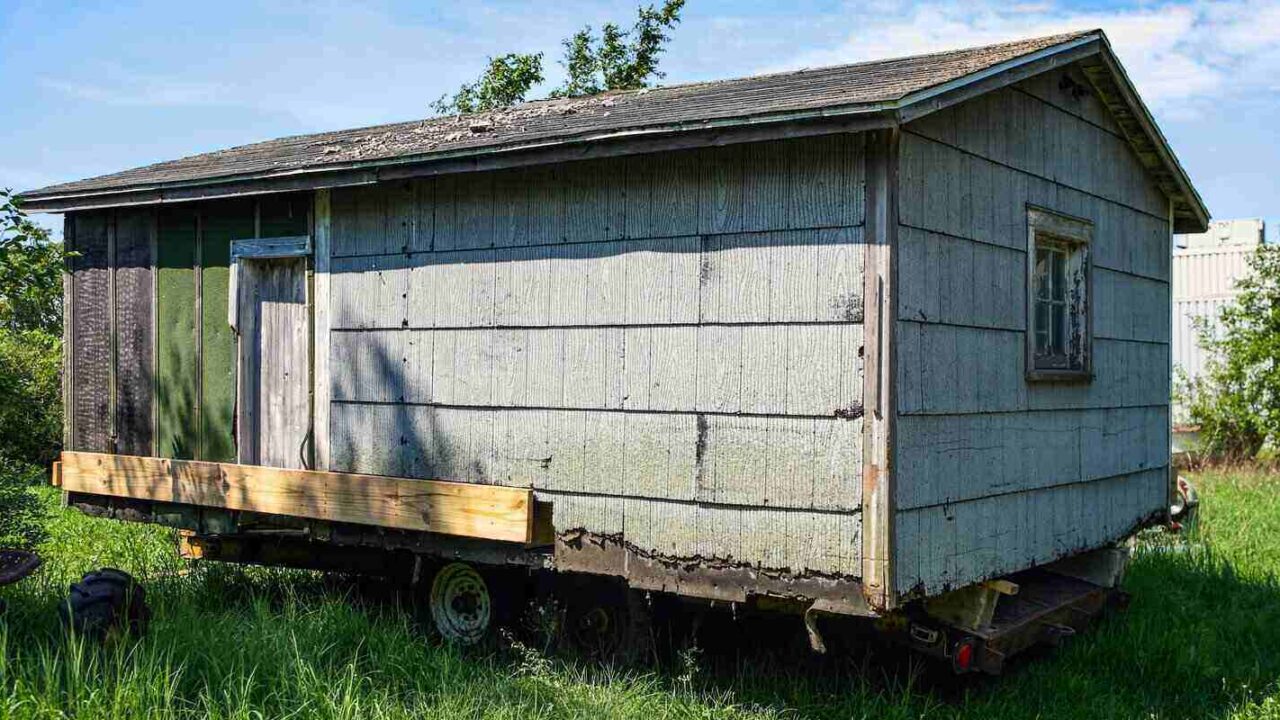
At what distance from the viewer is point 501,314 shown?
7.11 metres

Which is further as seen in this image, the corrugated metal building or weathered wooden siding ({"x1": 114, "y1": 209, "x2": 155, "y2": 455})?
the corrugated metal building

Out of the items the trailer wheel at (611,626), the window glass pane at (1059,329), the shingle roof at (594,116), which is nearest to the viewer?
the shingle roof at (594,116)

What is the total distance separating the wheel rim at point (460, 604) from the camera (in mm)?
7551

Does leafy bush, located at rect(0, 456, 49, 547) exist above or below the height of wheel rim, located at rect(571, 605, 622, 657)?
above

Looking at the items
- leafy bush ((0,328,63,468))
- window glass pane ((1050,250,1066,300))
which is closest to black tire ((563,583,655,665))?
window glass pane ((1050,250,1066,300))

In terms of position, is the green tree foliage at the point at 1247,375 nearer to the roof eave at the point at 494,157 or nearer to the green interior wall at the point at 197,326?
the roof eave at the point at 494,157

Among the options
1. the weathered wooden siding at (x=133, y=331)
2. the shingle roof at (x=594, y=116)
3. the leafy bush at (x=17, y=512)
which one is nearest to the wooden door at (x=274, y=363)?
the shingle roof at (x=594, y=116)

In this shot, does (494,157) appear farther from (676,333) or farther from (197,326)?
(197,326)

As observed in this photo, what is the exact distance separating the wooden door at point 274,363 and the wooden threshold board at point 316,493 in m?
0.21

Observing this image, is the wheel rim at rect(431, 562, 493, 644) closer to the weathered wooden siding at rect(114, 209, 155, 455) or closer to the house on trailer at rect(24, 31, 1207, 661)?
the house on trailer at rect(24, 31, 1207, 661)

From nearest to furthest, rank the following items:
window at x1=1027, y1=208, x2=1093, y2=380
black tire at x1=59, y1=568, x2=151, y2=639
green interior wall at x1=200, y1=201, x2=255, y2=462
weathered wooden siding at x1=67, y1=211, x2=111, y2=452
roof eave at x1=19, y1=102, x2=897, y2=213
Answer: roof eave at x1=19, y1=102, x2=897, y2=213
black tire at x1=59, y1=568, x2=151, y2=639
window at x1=1027, y1=208, x2=1093, y2=380
green interior wall at x1=200, y1=201, x2=255, y2=462
weathered wooden siding at x1=67, y1=211, x2=111, y2=452

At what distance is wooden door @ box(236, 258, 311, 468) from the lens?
819 centimetres

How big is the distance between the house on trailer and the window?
3cm

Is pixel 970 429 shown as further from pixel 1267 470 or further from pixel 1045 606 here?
pixel 1267 470
